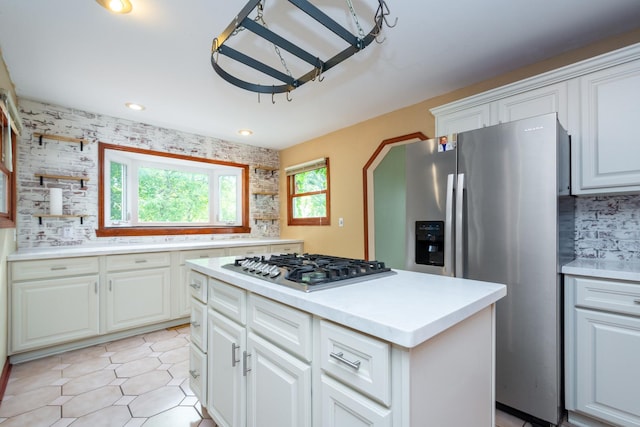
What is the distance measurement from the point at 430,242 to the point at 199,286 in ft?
5.18

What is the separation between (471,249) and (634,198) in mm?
1079

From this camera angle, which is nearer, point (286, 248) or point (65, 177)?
point (65, 177)

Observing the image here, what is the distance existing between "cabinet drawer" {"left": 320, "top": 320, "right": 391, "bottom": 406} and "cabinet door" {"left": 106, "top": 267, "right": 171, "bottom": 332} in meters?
2.81

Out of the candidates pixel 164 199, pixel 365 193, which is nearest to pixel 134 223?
pixel 164 199

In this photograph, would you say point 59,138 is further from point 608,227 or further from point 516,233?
point 608,227

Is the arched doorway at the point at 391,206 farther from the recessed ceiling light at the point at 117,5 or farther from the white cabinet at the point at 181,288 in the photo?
the recessed ceiling light at the point at 117,5

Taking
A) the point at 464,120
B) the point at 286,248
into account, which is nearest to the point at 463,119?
the point at 464,120

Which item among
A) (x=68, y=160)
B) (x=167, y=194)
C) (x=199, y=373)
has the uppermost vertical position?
(x=68, y=160)

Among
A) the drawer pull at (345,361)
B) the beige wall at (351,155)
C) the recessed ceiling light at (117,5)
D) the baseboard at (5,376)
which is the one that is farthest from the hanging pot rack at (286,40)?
the baseboard at (5,376)

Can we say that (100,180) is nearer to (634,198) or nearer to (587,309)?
(587,309)

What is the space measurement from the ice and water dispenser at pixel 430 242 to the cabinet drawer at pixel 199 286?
1.47 meters

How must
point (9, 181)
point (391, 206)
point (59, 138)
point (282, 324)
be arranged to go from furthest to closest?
point (391, 206) < point (59, 138) < point (9, 181) < point (282, 324)

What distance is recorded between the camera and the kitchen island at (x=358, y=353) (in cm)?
80

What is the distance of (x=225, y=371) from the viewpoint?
4.93ft
